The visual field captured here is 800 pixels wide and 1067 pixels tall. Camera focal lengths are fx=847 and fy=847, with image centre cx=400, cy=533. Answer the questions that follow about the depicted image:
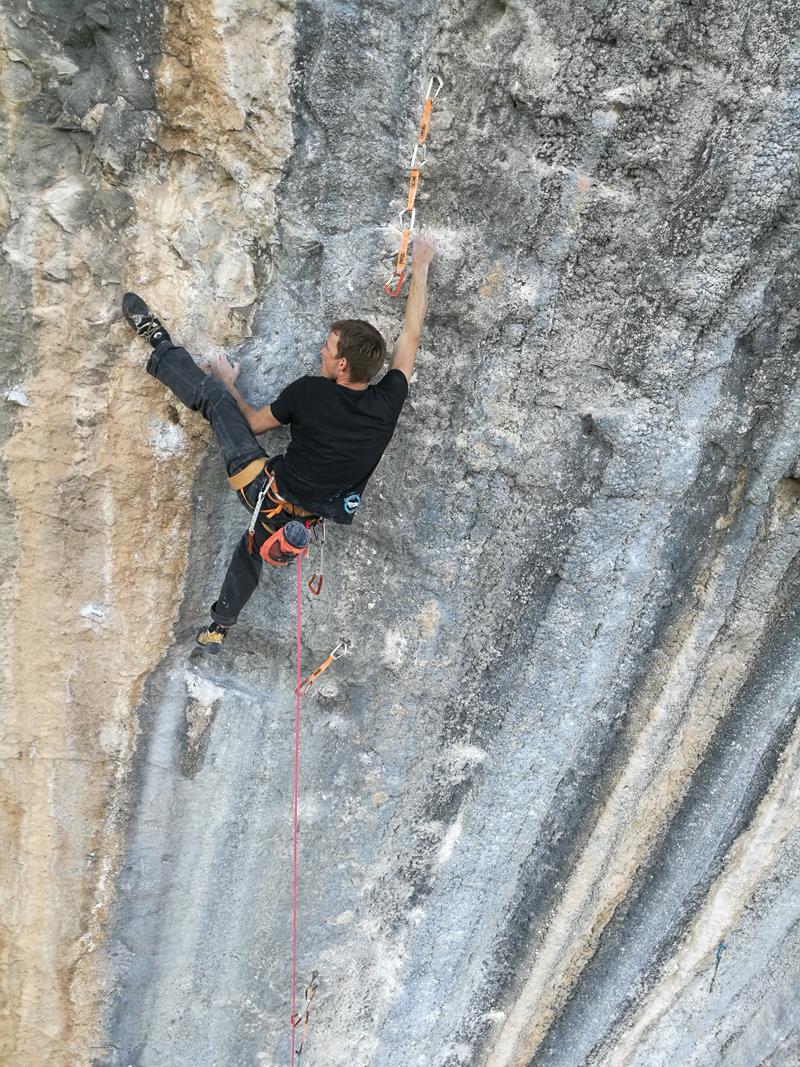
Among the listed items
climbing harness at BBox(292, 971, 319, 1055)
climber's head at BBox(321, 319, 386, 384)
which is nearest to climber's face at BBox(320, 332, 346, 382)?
climber's head at BBox(321, 319, 386, 384)

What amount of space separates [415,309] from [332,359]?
0.26 meters

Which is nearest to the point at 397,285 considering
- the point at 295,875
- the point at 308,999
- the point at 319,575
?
the point at 319,575

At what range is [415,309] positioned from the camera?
2.17 meters

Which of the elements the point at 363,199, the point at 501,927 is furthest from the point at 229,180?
the point at 501,927

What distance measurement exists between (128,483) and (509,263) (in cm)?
119

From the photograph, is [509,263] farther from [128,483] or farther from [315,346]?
[128,483]

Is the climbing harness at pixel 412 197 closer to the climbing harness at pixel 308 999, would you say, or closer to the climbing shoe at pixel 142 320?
the climbing shoe at pixel 142 320

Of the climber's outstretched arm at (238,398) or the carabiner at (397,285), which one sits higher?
the carabiner at (397,285)

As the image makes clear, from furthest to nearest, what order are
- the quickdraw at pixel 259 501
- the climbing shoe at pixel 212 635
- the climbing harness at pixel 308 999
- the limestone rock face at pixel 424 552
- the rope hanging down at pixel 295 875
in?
the climbing harness at pixel 308 999
the rope hanging down at pixel 295 875
the climbing shoe at pixel 212 635
the quickdraw at pixel 259 501
the limestone rock face at pixel 424 552

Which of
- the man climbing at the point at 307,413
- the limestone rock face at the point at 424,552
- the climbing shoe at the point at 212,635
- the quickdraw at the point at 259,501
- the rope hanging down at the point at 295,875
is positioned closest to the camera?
the limestone rock face at the point at 424,552

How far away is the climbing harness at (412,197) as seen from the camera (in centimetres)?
207

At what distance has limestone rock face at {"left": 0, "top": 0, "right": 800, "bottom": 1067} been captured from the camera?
2.02 m

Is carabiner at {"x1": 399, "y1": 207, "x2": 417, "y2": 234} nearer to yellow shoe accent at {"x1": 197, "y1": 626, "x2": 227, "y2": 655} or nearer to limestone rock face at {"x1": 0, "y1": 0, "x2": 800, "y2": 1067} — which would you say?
limestone rock face at {"x1": 0, "y1": 0, "x2": 800, "y2": 1067}

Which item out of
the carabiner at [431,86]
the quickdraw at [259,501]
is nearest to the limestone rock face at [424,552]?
the carabiner at [431,86]
